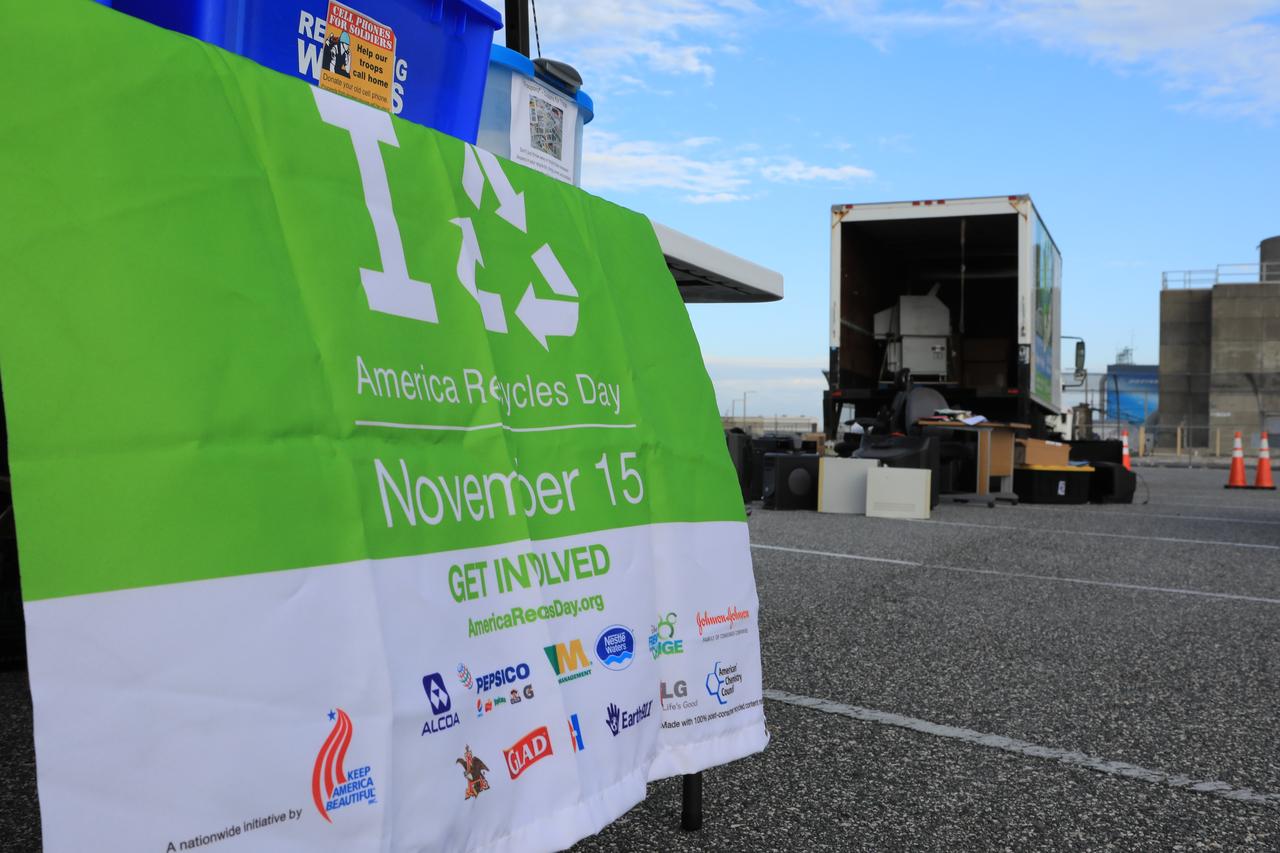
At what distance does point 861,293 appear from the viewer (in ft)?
47.2

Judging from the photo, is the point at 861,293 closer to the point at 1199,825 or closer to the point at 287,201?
the point at 1199,825

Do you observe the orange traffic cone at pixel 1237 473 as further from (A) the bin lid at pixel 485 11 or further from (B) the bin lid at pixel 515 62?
(A) the bin lid at pixel 485 11

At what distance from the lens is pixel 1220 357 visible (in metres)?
45.2

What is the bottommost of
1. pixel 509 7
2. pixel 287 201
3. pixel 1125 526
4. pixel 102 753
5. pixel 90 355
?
pixel 1125 526

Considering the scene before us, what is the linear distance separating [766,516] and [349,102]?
8708 millimetres

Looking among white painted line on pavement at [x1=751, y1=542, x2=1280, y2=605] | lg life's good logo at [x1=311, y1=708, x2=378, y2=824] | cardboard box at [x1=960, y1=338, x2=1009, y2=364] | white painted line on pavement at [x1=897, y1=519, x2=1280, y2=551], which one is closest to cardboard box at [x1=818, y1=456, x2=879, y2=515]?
white painted line on pavement at [x1=897, y1=519, x2=1280, y2=551]

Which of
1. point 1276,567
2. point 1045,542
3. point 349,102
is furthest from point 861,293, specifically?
point 349,102

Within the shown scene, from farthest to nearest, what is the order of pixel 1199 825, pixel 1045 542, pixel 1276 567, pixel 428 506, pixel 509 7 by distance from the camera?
pixel 1045 542 < pixel 1276 567 < pixel 509 7 < pixel 1199 825 < pixel 428 506

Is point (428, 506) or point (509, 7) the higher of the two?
point (509, 7)

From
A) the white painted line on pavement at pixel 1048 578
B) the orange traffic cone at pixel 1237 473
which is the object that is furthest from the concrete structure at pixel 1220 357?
the white painted line on pavement at pixel 1048 578

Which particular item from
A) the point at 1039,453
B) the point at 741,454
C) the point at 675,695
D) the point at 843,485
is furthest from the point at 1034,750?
the point at 1039,453

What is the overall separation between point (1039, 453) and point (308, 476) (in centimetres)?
1369

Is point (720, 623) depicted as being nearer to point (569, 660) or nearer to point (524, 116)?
point (569, 660)

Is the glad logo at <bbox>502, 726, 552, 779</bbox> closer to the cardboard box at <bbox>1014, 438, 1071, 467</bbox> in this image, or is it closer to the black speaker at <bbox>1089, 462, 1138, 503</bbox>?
the cardboard box at <bbox>1014, 438, 1071, 467</bbox>
